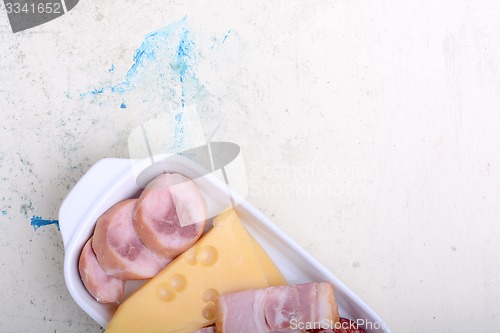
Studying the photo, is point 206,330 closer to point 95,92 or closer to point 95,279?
point 95,279

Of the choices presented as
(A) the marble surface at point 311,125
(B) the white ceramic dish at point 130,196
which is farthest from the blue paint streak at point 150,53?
(B) the white ceramic dish at point 130,196

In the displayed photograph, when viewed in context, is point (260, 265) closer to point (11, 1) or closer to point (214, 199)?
point (214, 199)

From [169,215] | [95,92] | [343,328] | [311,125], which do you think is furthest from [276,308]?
[95,92]

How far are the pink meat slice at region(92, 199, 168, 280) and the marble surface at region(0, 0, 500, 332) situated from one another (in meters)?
0.14

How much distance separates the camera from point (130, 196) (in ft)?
2.90

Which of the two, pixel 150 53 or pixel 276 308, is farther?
pixel 150 53

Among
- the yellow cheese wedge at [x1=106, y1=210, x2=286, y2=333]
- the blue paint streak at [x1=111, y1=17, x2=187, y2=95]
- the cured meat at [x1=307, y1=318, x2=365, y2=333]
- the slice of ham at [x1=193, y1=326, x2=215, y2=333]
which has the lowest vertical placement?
the cured meat at [x1=307, y1=318, x2=365, y2=333]

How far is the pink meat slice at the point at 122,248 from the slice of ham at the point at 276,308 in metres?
0.11

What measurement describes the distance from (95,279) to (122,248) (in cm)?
6

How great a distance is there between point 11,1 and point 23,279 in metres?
0.43

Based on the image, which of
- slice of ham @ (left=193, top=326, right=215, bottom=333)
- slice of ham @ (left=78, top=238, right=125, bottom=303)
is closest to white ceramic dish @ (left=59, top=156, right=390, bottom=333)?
slice of ham @ (left=78, top=238, right=125, bottom=303)

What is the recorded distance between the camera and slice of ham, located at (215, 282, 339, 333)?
83cm

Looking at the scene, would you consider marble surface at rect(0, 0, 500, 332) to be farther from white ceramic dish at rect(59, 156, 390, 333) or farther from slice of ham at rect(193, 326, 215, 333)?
slice of ham at rect(193, 326, 215, 333)

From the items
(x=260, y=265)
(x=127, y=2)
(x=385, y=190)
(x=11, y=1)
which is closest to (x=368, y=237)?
(x=385, y=190)
